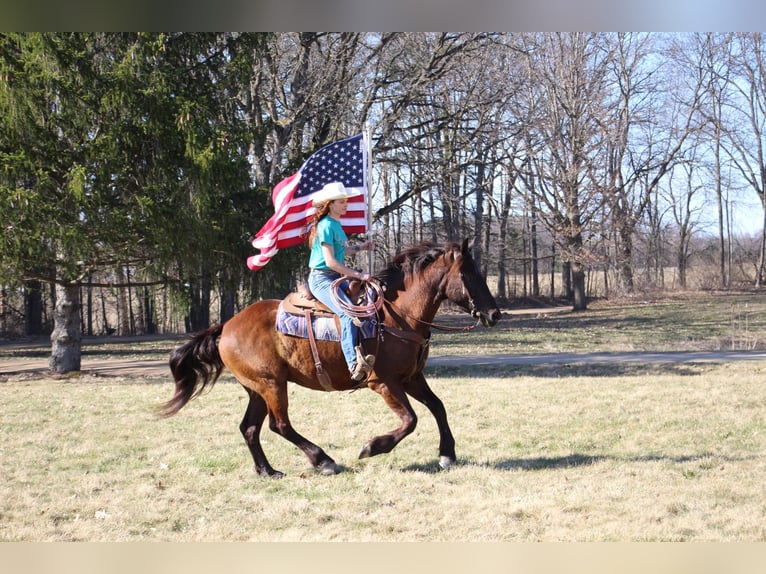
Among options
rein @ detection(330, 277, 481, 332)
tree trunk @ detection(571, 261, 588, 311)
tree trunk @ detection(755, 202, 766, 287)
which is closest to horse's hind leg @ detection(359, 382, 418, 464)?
rein @ detection(330, 277, 481, 332)

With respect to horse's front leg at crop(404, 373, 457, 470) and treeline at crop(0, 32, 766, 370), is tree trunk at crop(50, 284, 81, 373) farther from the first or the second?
horse's front leg at crop(404, 373, 457, 470)

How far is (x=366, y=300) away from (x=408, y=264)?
0.53 metres

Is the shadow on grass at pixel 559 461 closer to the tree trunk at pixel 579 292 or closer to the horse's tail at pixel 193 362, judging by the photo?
the horse's tail at pixel 193 362

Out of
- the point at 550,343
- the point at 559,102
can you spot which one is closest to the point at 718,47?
the point at 559,102

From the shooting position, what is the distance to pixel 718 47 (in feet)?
88.5

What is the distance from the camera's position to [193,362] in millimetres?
6648

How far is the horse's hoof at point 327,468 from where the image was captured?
610 cm

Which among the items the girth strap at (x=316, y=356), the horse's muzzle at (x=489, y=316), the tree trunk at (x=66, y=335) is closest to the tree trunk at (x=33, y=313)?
the tree trunk at (x=66, y=335)

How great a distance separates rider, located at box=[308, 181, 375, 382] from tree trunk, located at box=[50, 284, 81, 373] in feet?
31.4

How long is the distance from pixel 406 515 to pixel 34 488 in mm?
3142

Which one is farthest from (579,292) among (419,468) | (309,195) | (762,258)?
(419,468)

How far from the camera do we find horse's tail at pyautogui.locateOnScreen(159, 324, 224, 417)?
21.6 feet

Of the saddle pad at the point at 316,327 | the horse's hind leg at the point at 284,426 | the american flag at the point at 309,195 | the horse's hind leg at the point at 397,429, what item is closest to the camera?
the horse's hind leg at the point at 397,429
